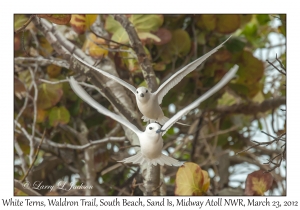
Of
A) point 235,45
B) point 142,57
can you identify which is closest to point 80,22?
point 142,57

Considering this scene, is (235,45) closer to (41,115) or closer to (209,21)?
(209,21)

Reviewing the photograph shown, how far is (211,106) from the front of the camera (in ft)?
3.55

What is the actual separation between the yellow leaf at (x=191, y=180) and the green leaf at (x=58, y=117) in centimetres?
35

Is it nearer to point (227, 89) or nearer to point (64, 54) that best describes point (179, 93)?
point (227, 89)

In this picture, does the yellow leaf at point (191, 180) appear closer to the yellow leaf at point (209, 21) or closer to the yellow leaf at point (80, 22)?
the yellow leaf at point (80, 22)

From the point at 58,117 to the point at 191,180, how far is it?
0.38m

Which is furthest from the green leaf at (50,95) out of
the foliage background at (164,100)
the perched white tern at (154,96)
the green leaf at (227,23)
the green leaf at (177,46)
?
the perched white tern at (154,96)

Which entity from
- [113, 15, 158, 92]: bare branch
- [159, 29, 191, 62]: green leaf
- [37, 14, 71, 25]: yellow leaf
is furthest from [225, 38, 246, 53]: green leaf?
[37, 14, 71, 25]: yellow leaf

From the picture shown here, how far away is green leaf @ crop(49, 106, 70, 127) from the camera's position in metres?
0.97

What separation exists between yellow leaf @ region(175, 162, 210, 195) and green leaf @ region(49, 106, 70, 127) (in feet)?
1.16

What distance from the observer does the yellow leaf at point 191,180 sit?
2.15ft

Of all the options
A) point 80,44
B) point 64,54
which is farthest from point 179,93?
point 64,54

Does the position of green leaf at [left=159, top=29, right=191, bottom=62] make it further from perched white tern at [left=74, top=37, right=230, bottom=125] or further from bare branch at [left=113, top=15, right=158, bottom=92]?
perched white tern at [left=74, top=37, right=230, bottom=125]
